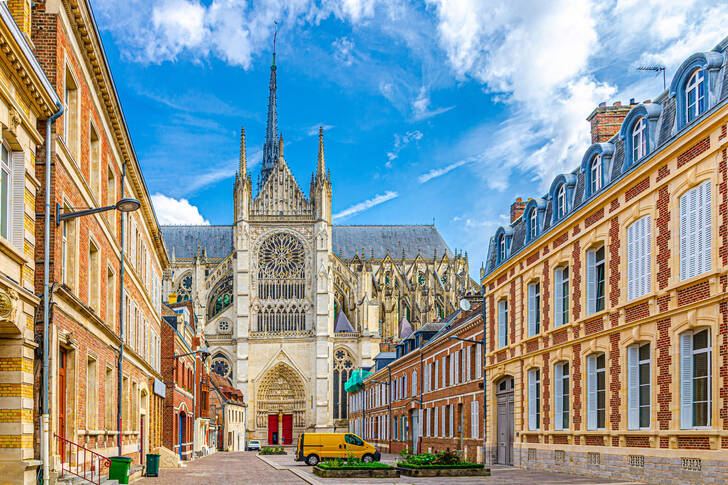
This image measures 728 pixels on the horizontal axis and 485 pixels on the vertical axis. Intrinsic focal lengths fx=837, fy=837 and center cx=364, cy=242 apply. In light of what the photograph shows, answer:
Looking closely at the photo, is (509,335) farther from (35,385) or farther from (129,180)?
(35,385)

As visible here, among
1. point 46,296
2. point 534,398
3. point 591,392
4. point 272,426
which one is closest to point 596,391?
point 591,392

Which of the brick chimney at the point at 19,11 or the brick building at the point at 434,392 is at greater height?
the brick chimney at the point at 19,11

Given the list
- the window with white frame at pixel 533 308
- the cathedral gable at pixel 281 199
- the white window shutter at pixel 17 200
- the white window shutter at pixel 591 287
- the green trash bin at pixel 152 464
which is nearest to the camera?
the white window shutter at pixel 17 200

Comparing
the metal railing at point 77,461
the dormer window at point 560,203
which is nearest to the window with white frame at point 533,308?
the dormer window at point 560,203

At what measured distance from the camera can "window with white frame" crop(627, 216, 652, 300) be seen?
744 inches

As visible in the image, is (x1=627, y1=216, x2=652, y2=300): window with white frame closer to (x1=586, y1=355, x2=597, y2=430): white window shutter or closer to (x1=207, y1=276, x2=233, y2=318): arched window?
(x1=586, y1=355, x2=597, y2=430): white window shutter

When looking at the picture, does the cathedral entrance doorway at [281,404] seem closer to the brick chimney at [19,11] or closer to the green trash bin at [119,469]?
the green trash bin at [119,469]

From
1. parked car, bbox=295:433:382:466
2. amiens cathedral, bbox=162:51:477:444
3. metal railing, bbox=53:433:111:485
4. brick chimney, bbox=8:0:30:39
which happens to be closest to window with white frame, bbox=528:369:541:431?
parked car, bbox=295:433:382:466

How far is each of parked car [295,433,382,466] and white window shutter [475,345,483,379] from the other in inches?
228

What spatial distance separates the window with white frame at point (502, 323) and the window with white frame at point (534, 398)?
130 inches

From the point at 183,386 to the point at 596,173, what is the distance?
26.1 m

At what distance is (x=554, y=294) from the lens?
979 inches

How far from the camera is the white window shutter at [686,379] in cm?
1678

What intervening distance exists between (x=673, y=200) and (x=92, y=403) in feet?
43.6
